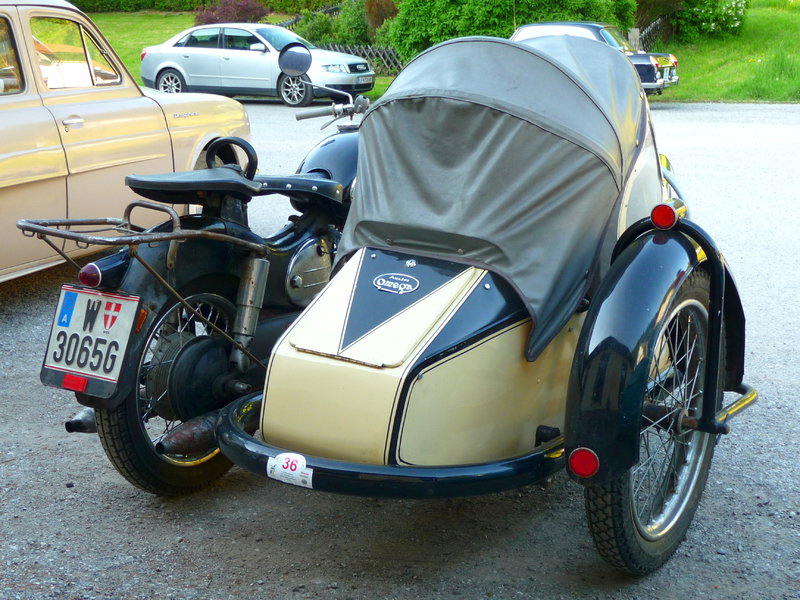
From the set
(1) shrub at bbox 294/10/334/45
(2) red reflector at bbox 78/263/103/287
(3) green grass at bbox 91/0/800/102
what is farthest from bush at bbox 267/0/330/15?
(2) red reflector at bbox 78/263/103/287

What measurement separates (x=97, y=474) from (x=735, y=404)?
2515 mm

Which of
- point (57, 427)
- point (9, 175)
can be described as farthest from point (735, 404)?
point (9, 175)

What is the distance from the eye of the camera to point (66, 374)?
324cm

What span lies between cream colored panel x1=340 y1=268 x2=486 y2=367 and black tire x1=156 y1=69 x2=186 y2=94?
620 inches

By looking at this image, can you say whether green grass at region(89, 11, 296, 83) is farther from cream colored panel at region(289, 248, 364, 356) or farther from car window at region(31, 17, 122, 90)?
cream colored panel at region(289, 248, 364, 356)

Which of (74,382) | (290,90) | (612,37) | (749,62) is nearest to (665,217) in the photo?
(74,382)

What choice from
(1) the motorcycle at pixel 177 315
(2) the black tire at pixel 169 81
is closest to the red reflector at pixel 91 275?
(1) the motorcycle at pixel 177 315

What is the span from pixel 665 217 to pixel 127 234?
5.92 feet

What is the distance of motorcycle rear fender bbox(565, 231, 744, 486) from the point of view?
2.75 meters

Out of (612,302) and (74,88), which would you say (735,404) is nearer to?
(612,302)

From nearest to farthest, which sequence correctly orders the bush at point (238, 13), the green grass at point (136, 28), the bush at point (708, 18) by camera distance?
the bush at point (708, 18), the green grass at point (136, 28), the bush at point (238, 13)

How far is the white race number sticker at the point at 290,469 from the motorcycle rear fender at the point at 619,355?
0.78m

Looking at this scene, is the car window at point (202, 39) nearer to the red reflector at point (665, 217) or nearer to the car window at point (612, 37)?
the car window at point (612, 37)

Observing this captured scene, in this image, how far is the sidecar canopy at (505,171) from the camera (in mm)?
3072
